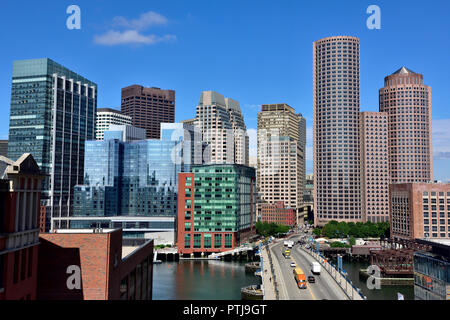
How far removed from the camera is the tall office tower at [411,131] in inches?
6919

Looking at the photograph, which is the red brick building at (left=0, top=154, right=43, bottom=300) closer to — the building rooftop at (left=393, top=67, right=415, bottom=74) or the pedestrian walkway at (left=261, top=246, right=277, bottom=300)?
the pedestrian walkway at (left=261, top=246, right=277, bottom=300)

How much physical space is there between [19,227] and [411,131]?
182906mm

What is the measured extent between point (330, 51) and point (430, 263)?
145 m

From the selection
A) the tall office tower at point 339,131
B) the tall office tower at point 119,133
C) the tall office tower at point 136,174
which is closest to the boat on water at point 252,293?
the tall office tower at point 136,174

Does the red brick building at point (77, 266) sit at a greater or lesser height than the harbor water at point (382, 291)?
greater

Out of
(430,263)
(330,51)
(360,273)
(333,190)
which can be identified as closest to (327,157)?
(333,190)

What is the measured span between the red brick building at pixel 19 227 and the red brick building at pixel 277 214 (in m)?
168

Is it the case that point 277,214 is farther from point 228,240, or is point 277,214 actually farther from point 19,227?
point 19,227

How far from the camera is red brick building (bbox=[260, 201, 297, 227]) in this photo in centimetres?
18588

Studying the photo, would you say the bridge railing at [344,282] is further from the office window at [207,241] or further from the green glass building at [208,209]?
the office window at [207,241]

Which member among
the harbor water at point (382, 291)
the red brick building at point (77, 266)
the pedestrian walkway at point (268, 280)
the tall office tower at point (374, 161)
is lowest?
the harbor water at point (382, 291)

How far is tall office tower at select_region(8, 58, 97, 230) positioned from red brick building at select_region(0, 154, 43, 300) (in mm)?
140295
